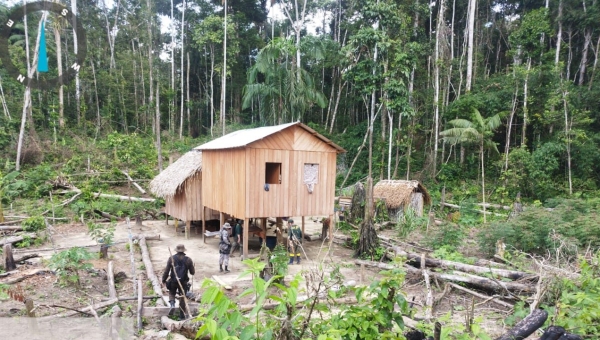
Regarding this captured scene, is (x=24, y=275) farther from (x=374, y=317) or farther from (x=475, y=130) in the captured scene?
(x=475, y=130)

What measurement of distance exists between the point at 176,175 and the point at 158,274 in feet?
20.5

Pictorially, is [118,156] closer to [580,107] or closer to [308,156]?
[308,156]

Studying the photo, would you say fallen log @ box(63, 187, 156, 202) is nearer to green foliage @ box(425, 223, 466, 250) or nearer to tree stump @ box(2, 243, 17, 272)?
tree stump @ box(2, 243, 17, 272)

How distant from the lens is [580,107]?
19.8 m

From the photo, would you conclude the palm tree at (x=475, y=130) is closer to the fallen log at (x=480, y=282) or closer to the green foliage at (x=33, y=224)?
the fallen log at (x=480, y=282)

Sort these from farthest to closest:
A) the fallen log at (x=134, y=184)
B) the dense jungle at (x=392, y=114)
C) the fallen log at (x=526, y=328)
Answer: the fallen log at (x=134, y=184)
the dense jungle at (x=392, y=114)
the fallen log at (x=526, y=328)

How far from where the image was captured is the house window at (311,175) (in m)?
12.0

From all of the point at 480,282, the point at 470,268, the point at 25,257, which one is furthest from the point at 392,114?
the point at 25,257

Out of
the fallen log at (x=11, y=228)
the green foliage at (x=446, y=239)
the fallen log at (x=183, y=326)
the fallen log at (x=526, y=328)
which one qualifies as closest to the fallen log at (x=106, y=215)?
the fallen log at (x=11, y=228)

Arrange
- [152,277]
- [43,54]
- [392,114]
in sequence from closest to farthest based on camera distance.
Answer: [152,277], [43,54], [392,114]

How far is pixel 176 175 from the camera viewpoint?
15.0 meters

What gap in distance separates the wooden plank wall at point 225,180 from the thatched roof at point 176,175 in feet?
2.70

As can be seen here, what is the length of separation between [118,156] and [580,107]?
2778cm

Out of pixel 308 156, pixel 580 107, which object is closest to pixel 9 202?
pixel 308 156
